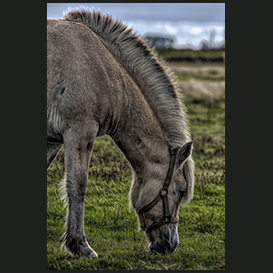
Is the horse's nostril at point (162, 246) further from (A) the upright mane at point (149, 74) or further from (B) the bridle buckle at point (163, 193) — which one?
(A) the upright mane at point (149, 74)

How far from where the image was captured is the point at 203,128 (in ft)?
48.6

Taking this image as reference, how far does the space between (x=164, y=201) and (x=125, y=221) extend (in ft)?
4.67

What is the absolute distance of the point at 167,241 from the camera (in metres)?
5.48

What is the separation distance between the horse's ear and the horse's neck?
6.7 inches

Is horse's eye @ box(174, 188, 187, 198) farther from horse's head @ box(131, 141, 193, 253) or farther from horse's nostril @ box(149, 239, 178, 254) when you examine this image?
horse's nostril @ box(149, 239, 178, 254)

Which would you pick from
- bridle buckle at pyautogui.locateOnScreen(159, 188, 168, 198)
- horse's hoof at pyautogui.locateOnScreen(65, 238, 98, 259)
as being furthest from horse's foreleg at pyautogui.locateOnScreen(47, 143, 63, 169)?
bridle buckle at pyautogui.locateOnScreen(159, 188, 168, 198)

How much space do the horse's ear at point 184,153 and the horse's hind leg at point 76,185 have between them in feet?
3.71

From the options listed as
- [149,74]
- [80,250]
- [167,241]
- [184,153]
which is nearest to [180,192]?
[184,153]

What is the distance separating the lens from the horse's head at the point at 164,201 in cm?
549

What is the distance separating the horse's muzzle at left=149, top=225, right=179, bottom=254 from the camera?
215 inches

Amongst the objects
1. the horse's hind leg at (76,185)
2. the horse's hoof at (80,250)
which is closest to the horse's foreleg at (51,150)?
the horse's hind leg at (76,185)

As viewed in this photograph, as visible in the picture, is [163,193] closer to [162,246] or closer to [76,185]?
[162,246]

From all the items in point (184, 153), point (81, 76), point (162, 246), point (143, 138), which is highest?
point (81, 76)
